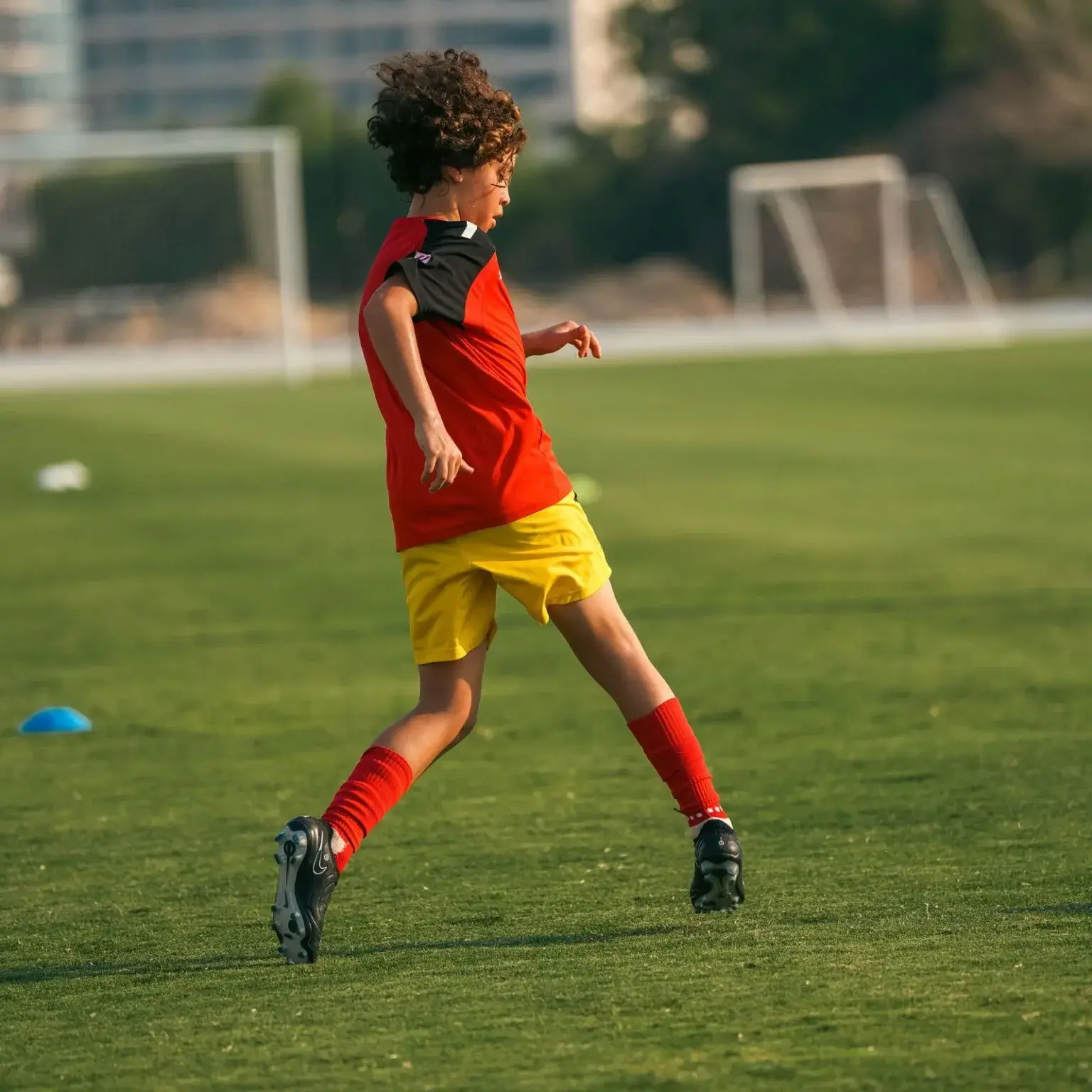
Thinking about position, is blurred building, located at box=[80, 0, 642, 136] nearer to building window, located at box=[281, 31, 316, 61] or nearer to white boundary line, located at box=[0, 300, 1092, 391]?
building window, located at box=[281, 31, 316, 61]

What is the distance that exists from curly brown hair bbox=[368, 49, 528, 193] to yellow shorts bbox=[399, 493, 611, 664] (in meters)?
0.71

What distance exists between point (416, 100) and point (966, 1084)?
2.12 m

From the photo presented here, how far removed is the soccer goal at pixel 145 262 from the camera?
3166cm

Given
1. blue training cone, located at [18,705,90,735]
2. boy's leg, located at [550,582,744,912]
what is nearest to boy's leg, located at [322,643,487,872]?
boy's leg, located at [550,582,744,912]

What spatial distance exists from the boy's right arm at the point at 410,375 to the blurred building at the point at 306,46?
146m

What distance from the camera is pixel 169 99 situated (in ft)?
527

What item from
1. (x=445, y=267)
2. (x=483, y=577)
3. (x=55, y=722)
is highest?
(x=445, y=267)

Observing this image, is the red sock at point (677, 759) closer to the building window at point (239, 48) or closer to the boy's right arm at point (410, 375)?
the boy's right arm at point (410, 375)

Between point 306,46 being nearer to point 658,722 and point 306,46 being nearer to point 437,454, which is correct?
point 658,722

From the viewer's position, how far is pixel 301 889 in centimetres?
402

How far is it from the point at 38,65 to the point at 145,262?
439ft

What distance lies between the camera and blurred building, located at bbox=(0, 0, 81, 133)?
509ft

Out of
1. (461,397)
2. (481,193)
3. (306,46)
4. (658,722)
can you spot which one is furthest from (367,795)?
(306,46)

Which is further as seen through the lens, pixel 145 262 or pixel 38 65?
pixel 38 65
